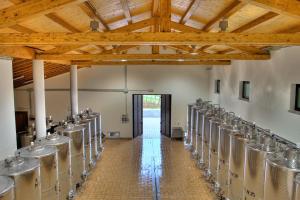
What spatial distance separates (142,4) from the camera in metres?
5.41

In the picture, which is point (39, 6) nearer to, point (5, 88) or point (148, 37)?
point (148, 37)

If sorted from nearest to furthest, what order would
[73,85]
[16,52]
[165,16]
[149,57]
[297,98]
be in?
1. [165,16]
2. [297,98]
3. [16,52]
4. [149,57]
5. [73,85]

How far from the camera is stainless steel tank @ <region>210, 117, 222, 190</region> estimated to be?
20.3 ft

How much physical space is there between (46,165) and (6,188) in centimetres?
132

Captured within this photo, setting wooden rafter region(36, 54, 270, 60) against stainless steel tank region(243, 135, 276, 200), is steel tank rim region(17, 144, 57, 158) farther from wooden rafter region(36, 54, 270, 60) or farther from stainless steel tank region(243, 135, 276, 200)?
stainless steel tank region(243, 135, 276, 200)

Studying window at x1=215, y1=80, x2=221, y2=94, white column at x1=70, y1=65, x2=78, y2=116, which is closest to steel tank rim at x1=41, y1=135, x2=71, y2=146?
white column at x1=70, y1=65, x2=78, y2=116

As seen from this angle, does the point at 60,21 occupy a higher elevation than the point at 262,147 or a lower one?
higher

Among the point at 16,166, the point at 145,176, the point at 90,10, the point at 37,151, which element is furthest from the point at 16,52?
the point at 145,176

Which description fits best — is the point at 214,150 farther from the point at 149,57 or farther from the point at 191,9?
the point at 191,9

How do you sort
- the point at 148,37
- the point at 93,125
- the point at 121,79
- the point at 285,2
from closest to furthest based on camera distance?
the point at 285,2
the point at 148,37
the point at 93,125
the point at 121,79

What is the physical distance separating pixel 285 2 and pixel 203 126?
5.18m

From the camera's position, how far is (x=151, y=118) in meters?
17.7

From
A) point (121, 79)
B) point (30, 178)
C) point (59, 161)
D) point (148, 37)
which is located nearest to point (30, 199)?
point (30, 178)

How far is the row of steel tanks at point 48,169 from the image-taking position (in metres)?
3.43
